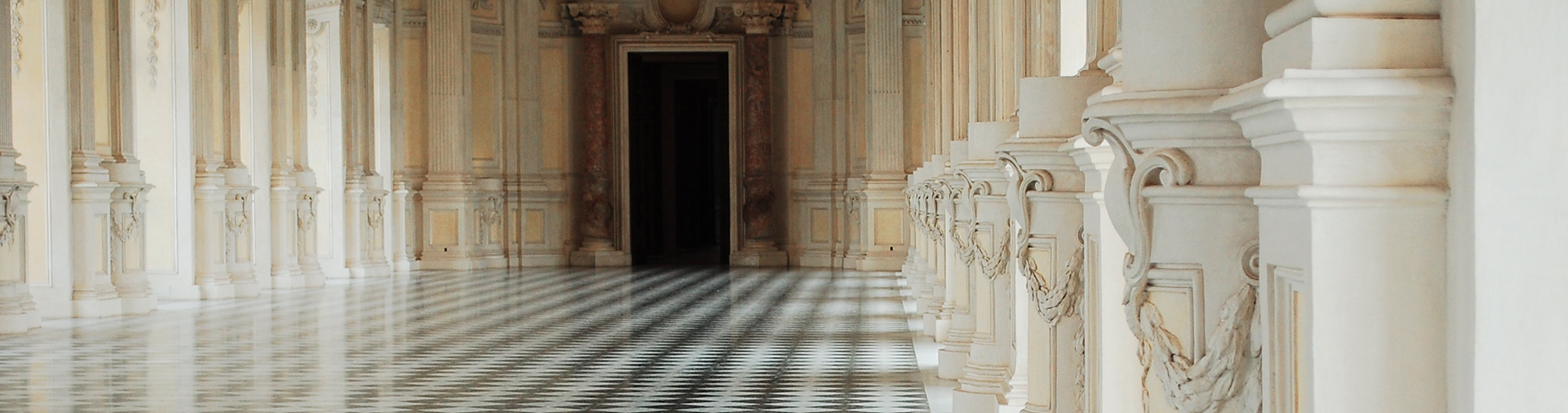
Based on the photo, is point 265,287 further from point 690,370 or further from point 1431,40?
point 1431,40

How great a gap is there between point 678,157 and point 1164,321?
87.3 feet

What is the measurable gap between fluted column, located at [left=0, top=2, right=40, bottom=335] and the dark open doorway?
10967 millimetres

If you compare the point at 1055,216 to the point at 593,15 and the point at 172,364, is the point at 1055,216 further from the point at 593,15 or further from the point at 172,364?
the point at 593,15

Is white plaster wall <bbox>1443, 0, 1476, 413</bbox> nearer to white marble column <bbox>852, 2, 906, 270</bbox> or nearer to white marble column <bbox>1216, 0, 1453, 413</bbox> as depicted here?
white marble column <bbox>1216, 0, 1453, 413</bbox>

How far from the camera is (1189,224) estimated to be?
2434 millimetres

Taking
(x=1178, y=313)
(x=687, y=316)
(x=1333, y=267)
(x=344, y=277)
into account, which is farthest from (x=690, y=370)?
(x=344, y=277)

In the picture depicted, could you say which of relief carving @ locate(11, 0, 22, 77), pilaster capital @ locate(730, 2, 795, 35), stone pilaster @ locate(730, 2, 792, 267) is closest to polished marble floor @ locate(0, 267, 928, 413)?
relief carving @ locate(11, 0, 22, 77)

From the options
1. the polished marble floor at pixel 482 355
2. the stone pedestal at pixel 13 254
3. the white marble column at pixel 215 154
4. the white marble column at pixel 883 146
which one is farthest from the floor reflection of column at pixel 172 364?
the white marble column at pixel 883 146

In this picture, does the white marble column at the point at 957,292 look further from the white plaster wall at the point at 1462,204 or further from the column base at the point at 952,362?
the white plaster wall at the point at 1462,204

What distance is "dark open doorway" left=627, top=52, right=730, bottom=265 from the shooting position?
22094 mm

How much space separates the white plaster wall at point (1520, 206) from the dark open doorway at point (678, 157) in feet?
65.4

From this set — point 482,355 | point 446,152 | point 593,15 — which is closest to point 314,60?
point 446,152

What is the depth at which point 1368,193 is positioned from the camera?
5.98 feet

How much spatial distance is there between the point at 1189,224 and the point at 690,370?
19.1 ft
